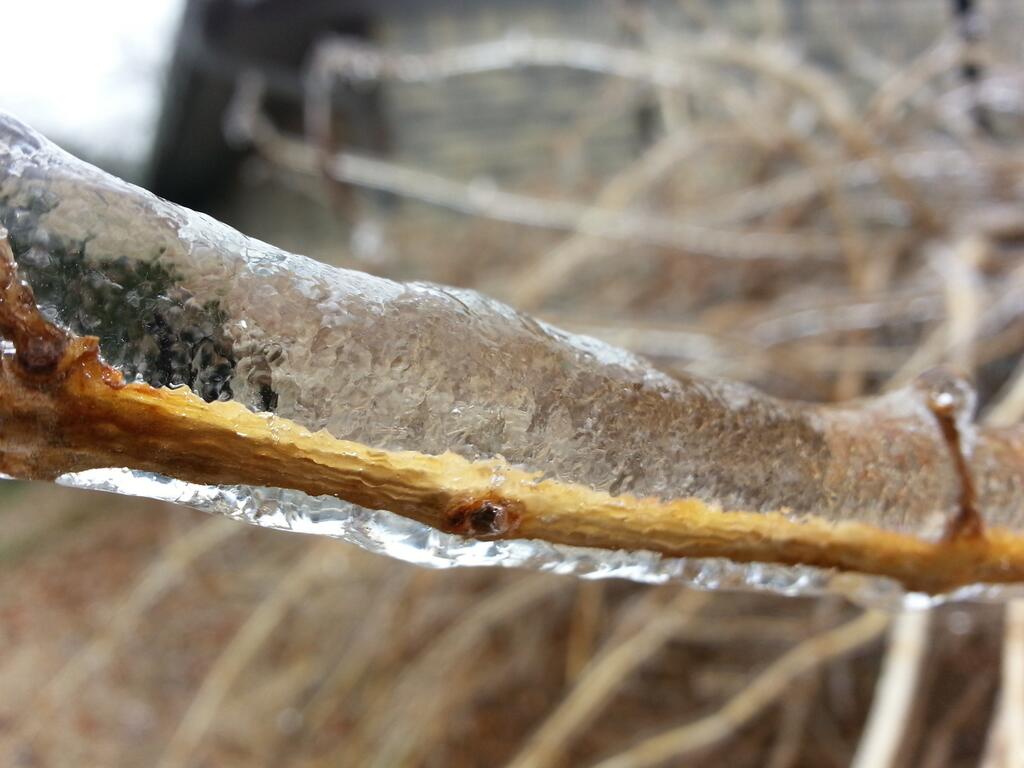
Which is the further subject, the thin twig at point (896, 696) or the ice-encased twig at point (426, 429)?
the thin twig at point (896, 696)

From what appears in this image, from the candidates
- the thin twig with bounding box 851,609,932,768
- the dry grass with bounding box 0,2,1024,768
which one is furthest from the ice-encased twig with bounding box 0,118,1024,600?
the dry grass with bounding box 0,2,1024,768

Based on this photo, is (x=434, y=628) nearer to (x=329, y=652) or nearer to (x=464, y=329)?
(x=329, y=652)

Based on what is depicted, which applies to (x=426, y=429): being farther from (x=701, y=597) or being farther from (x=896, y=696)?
(x=701, y=597)

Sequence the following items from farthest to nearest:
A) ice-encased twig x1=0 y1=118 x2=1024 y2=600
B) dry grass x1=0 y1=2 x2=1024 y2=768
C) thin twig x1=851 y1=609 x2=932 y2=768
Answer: dry grass x1=0 y1=2 x2=1024 y2=768 < thin twig x1=851 y1=609 x2=932 y2=768 < ice-encased twig x1=0 y1=118 x2=1024 y2=600

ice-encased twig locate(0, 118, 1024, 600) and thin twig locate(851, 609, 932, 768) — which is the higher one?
ice-encased twig locate(0, 118, 1024, 600)

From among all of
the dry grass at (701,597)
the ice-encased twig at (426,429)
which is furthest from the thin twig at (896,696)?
the ice-encased twig at (426,429)

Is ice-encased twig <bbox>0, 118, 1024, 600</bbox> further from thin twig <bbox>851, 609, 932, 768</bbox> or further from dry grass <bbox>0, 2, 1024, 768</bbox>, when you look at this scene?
dry grass <bbox>0, 2, 1024, 768</bbox>

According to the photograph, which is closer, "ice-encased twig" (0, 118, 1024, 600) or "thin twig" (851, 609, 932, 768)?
"ice-encased twig" (0, 118, 1024, 600)

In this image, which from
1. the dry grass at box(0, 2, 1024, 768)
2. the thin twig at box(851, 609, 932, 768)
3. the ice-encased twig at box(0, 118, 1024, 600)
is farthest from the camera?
the dry grass at box(0, 2, 1024, 768)

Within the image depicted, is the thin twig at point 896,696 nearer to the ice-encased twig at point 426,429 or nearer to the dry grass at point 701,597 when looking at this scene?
the dry grass at point 701,597
